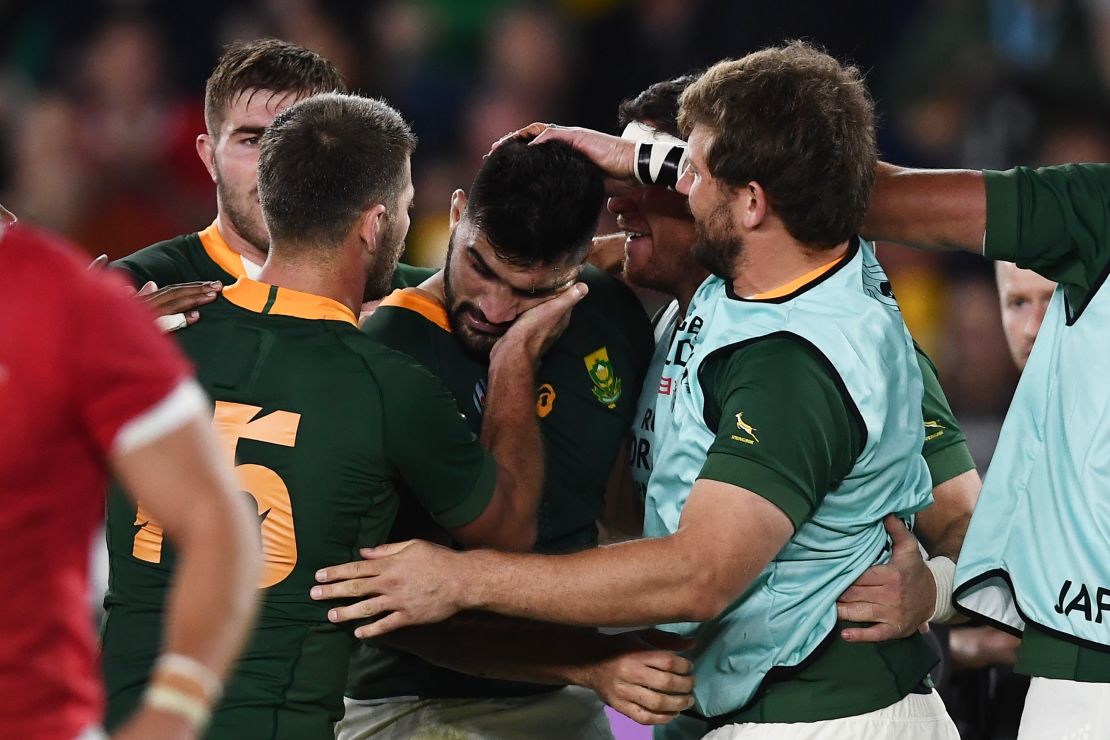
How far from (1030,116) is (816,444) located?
19.2 ft

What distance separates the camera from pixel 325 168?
9.12ft

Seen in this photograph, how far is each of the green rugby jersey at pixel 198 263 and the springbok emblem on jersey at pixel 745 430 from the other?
4.11 ft

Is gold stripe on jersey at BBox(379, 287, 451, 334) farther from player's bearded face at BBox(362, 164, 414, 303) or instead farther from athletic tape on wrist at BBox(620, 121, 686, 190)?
athletic tape on wrist at BBox(620, 121, 686, 190)

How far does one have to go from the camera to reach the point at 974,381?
7551 millimetres

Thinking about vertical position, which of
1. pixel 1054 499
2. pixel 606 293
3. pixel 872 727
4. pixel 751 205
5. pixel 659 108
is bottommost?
pixel 872 727

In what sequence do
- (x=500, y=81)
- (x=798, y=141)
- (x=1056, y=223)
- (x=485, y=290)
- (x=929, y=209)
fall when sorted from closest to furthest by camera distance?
(x=798, y=141) → (x=1056, y=223) → (x=929, y=209) → (x=485, y=290) → (x=500, y=81)

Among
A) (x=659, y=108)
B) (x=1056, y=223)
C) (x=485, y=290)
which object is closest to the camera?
(x=1056, y=223)

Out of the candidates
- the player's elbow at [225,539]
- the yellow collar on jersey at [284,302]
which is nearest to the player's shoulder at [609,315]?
the yellow collar on jersey at [284,302]

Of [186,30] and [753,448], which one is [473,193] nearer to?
[753,448]

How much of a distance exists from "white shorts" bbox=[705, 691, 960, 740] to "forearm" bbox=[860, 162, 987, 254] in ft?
3.38

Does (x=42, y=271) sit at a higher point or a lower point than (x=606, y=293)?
lower

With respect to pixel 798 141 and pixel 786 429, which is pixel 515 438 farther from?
pixel 798 141

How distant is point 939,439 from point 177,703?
2388 mm

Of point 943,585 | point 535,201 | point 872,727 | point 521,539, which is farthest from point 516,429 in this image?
point 943,585
